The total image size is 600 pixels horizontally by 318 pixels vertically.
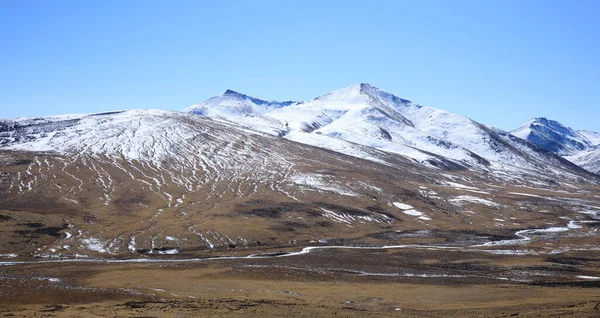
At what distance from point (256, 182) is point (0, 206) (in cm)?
6292

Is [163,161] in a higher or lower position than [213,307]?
higher

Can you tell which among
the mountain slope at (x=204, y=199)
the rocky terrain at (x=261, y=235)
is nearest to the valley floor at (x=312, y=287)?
the rocky terrain at (x=261, y=235)

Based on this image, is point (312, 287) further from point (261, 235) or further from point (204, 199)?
point (204, 199)

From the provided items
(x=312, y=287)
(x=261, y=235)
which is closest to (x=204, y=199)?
(x=261, y=235)

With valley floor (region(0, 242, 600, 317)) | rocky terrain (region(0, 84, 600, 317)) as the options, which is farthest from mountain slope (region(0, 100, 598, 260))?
valley floor (region(0, 242, 600, 317))

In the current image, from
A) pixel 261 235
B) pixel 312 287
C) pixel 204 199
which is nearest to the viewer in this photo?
pixel 312 287

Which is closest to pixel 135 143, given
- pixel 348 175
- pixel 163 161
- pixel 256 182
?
pixel 163 161

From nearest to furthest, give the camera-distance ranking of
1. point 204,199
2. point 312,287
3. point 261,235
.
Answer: point 312,287, point 261,235, point 204,199

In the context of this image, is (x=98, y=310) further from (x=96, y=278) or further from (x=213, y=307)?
(x=96, y=278)

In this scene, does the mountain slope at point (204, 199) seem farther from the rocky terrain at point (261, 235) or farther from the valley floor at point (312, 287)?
the valley floor at point (312, 287)

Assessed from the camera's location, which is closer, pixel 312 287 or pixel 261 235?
pixel 312 287

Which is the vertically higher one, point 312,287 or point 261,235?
point 261,235

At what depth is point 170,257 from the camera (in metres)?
75.9

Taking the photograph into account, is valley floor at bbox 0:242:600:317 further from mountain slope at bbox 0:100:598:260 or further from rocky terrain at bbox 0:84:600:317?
mountain slope at bbox 0:100:598:260
